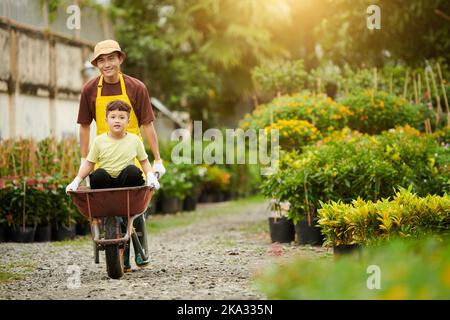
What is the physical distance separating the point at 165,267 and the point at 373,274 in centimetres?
332

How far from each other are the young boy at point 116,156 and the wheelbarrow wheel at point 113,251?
302 millimetres

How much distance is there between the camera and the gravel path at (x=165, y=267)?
530cm

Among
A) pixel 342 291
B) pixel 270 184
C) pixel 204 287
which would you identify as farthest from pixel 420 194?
pixel 342 291

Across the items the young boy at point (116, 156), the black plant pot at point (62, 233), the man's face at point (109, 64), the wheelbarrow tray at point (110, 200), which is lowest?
the black plant pot at point (62, 233)

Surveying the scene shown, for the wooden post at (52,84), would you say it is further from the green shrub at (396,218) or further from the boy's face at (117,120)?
the green shrub at (396,218)

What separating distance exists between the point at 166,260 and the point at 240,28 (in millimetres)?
14003

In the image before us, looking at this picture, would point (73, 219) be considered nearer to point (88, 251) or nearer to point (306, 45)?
point (88, 251)

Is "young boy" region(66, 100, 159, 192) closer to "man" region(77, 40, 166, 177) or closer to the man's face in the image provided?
"man" region(77, 40, 166, 177)

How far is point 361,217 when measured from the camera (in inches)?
233

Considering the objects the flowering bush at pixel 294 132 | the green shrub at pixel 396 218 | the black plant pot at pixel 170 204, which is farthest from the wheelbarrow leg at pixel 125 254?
the black plant pot at pixel 170 204

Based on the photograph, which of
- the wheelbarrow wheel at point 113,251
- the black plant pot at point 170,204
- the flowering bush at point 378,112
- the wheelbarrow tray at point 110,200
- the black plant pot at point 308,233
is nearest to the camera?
the wheelbarrow tray at point 110,200

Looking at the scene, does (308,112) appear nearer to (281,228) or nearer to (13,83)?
(281,228)

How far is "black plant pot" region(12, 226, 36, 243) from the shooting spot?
30.1ft

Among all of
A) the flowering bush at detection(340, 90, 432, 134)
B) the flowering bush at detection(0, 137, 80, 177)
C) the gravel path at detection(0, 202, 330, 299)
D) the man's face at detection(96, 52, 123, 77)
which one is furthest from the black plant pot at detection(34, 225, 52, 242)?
the flowering bush at detection(340, 90, 432, 134)
